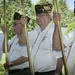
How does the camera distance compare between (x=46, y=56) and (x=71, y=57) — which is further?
(x=46, y=56)

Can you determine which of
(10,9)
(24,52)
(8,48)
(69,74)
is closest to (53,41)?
(69,74)

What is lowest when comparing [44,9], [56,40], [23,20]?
[56,40]

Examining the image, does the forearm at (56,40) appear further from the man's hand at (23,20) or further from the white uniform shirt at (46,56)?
the man's hand at (23,20)

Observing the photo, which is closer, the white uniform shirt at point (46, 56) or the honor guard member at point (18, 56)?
the white uniform shirt at point (46, 56)

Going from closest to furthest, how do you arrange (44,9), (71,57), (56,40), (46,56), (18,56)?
1. (71,57)
2. (56,40)
3. (46,56)
4. (44,9)
5. (18,56)

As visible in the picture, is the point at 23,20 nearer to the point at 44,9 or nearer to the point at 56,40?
the point at 44,9

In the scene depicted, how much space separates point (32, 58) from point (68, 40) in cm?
64

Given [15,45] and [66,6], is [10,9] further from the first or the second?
[15,45]

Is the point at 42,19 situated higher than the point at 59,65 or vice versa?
the point at 42,19

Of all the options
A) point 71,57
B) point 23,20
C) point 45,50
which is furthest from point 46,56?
point 23,20

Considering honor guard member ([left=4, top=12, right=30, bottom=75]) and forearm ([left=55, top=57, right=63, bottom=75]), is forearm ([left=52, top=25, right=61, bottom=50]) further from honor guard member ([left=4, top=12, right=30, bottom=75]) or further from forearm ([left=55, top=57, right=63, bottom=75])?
honor guard member ([left=4, top=12, right=30, bottom=75])

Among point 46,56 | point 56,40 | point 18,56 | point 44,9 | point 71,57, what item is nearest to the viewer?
point 71,57

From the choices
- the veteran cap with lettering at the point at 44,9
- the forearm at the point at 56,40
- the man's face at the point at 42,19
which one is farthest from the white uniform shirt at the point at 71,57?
the veteran cap with lettering at the point at 44,9

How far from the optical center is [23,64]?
4.86 meters
